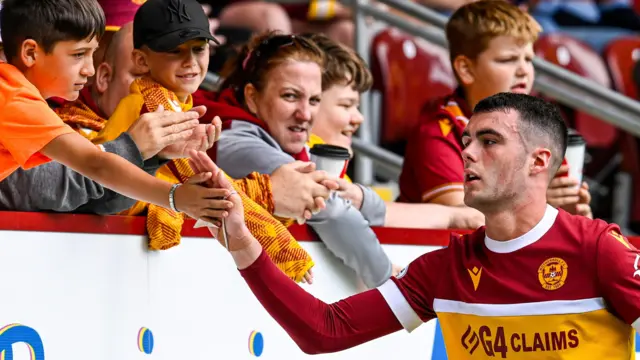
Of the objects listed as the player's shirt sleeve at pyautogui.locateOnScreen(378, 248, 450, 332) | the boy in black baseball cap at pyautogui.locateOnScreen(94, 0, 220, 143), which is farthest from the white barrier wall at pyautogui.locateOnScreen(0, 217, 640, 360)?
the player's shirt sleeve at pyautogui.locateOnScreen(378, 248, 450, 332)

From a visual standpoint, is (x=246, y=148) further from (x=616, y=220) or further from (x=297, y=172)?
(x=616, y=220)

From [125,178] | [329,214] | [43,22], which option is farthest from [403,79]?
[125,178]

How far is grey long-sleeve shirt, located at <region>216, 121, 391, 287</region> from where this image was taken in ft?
12.6

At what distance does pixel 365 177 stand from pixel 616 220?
268 cm

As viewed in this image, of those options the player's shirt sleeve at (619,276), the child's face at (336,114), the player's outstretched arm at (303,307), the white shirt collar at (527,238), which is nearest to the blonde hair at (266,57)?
the child's face at (336,114)

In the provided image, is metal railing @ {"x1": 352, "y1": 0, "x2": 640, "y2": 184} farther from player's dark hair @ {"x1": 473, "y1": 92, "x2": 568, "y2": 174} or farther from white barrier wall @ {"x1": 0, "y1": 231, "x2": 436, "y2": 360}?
player's dark hair @ {"x1": 473, "y1": 92, "x2": 568, "y2": 174}

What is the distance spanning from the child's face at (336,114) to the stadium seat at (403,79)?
7.99 feet

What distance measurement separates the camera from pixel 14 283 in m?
2.98

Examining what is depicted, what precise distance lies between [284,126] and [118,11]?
0.66m

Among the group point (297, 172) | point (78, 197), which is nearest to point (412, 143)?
point (297, 172)

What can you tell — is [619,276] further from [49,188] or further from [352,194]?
[49,188]

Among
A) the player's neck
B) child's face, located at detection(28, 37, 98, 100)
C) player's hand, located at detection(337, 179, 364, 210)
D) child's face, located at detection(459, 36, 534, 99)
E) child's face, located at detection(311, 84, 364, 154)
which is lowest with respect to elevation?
the player's neck

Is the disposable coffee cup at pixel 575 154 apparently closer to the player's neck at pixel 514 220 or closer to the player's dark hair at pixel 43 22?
the player's neck at pixel 514 220

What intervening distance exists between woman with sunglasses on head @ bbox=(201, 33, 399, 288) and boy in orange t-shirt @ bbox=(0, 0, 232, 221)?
0.74 meters
